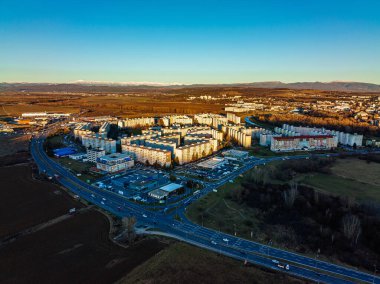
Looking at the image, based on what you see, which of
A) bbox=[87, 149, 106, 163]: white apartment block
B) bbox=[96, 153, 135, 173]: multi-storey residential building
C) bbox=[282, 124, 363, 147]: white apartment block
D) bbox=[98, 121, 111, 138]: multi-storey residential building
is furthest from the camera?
bbox=[98, 121, 111, 138]: multi-storey residential building

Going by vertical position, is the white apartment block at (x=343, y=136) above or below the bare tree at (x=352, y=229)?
above

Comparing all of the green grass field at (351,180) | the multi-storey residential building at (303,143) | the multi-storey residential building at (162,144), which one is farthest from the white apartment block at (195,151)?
the green grass field at (351,180)

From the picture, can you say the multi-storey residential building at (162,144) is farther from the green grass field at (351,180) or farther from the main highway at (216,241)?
the green grass field at (351,180)

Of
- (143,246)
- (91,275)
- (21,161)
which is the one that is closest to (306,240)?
(143,246)

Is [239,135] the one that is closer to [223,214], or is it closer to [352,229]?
[223,214]

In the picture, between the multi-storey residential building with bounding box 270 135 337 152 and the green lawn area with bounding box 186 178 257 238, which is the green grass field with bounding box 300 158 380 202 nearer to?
the multi-storey residential building with bounding box 270 135 337 152

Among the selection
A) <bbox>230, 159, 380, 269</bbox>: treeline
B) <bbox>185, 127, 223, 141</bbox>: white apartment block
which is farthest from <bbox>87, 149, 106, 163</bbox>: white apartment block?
<bbox>230, 159, 380, 269</bbox>: treeline
